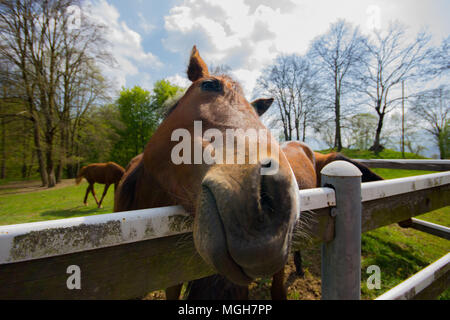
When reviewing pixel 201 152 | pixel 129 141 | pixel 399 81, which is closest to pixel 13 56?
pixel 129 141

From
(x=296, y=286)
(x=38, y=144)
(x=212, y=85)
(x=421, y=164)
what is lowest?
(x=296, y=286)

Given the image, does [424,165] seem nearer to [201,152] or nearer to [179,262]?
[201,152]

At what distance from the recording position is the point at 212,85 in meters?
1.67

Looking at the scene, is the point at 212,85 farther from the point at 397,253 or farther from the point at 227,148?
the point at 397,253

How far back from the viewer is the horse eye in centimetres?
166

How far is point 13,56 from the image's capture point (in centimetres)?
1216

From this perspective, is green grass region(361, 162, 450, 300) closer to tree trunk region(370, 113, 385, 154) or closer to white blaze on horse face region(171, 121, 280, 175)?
white blaze on horse face region(171, 121, 280, 175)

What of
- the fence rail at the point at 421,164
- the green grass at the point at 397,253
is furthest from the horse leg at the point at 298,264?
the fence rail at the point at 421,164

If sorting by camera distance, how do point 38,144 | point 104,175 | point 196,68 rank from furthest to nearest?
point 38,144
point 104,175
point 196,68

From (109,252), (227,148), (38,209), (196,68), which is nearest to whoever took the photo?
(109,252)

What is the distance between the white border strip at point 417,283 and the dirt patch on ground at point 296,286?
1.61 m

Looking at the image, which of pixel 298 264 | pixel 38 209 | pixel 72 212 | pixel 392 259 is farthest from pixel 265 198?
pixel 38 209

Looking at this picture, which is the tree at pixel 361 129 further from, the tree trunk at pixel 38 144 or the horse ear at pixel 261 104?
the tree trunk at pixel 38 144

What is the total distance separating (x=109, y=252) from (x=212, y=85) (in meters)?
1.43
